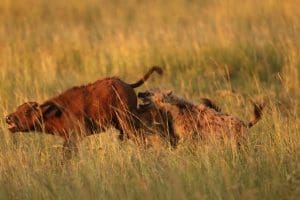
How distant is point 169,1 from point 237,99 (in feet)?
27.8

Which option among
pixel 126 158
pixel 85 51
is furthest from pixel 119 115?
pixel 85 51

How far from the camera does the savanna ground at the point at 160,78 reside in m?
5.45

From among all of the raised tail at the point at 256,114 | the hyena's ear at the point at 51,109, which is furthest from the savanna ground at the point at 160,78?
the hyena's ear at the point at 51,109

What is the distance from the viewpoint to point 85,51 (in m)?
11.4

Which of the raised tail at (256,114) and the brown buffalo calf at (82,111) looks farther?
the brown buffalo calf at (82,111)

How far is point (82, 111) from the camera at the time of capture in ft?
22.5

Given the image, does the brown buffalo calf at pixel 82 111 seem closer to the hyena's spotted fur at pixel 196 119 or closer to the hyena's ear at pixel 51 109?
the hyena's ear at pixel 51 109

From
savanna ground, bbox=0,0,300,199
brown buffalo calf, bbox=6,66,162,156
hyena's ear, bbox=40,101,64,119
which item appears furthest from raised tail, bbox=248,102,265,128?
hyena's ear, bbox=40,101,64,119

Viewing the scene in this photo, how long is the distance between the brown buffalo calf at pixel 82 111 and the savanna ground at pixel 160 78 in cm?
15

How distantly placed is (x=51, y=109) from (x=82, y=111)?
274mm

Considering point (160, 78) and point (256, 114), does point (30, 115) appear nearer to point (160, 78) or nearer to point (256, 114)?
point (256, 114)

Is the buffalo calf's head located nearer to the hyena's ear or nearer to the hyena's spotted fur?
the hyena's ear

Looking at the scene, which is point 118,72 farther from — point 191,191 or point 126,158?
point 191,191

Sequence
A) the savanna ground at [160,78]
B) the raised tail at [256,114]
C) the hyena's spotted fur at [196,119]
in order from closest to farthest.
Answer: the savanna ground at [160,78], the hyena's spotted fur at [196,119], the raised tail at [256,114]
